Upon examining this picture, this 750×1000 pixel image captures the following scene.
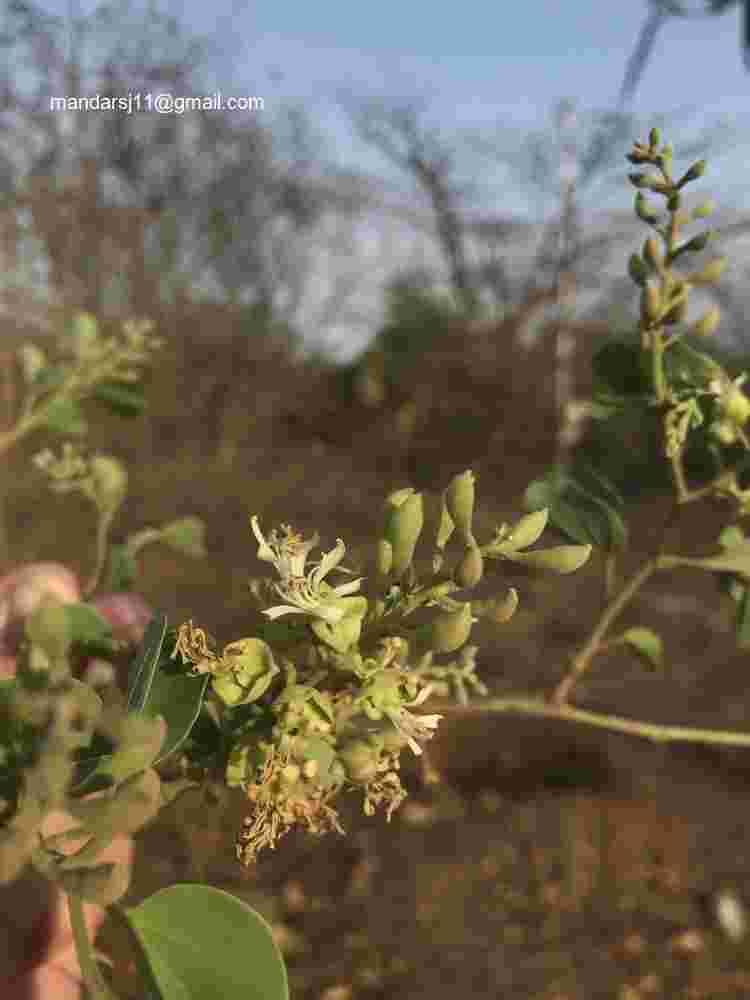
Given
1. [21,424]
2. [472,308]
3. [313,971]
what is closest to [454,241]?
[472,308]

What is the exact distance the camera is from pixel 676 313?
0.42 meters

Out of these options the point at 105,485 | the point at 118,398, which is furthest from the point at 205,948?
the point at 118,398

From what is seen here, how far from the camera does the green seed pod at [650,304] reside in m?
0.41

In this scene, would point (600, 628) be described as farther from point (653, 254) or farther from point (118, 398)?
point (118, 398)

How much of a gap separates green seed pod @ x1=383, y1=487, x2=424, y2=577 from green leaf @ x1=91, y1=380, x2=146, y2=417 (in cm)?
45

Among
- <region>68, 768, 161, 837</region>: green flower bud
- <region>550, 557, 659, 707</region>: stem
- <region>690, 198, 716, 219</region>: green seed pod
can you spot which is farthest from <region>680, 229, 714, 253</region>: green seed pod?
<region>68, 768, 161, 837</region>: green flower bud

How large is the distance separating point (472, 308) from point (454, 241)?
0.37 m

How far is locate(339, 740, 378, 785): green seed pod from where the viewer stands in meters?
0.30

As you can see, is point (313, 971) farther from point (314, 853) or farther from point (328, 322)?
point (328, 322)

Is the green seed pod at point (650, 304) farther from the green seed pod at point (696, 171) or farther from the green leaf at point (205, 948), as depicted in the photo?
the green leaf at point (205, 948)

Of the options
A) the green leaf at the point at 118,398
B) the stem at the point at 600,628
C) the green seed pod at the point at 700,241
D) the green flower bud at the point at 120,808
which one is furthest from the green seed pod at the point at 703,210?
the green leaf at the point at 118,398

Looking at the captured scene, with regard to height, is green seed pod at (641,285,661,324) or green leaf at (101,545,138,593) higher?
green seed pod at (641,285,661,324)

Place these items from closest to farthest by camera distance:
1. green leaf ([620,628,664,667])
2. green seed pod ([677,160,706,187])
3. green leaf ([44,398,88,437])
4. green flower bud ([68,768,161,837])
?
green flower bud ([68,768,161,837])
green seed pod ([677,160,706,187])
green leaf ([620,628,664,667])
green leaf ([44,398,88,437])

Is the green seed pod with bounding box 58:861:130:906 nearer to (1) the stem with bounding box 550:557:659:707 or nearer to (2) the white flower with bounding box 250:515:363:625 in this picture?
(2) the white flower with bounding box 250:515:363:625
